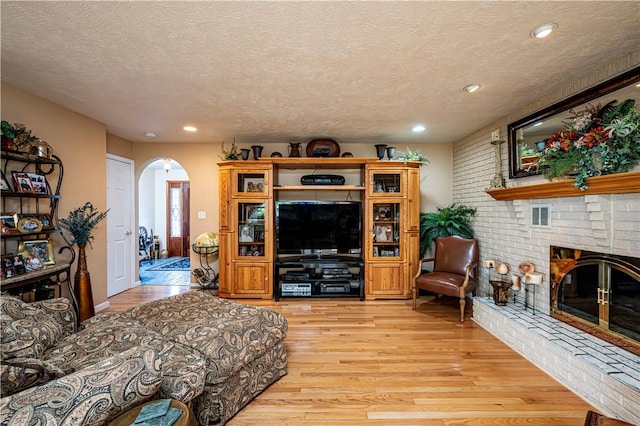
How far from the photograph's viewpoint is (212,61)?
2143 mm

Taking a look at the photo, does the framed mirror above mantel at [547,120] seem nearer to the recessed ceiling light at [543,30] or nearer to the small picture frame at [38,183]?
the recessed ceiling light at [543,30]

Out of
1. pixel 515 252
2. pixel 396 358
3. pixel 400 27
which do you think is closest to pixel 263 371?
pixel 396 358

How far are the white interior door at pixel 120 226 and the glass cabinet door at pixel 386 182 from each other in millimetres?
3993

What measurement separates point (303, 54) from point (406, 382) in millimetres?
2586

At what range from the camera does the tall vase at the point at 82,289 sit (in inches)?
120

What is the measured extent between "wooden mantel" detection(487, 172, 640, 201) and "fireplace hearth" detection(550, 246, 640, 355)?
52 cm

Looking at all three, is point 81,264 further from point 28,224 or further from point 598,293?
point 598,293

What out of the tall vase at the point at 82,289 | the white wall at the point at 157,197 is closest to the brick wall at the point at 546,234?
the tall vase at the point at 82,289

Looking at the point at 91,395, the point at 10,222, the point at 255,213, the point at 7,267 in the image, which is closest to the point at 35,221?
the point at 10,222

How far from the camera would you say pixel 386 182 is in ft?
14.0

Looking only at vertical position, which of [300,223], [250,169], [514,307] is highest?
[250,169]

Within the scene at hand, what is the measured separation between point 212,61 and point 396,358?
9.52ft

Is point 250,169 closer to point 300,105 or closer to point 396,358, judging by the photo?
point 300,105

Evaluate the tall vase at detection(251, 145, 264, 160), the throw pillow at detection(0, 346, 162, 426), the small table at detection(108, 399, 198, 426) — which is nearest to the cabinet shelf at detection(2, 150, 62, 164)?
the tall vase at detection(251, 145, 264, 160)
